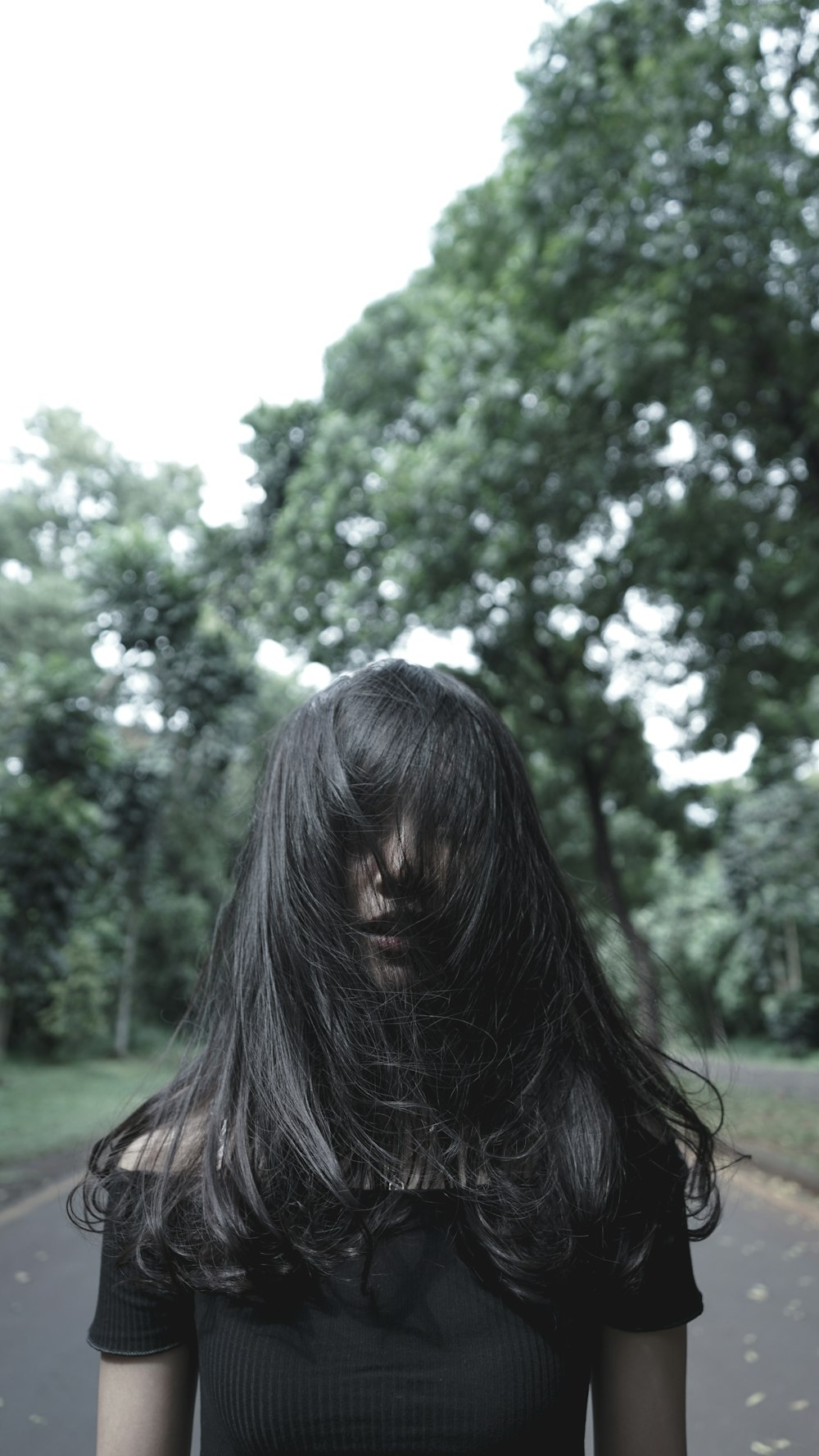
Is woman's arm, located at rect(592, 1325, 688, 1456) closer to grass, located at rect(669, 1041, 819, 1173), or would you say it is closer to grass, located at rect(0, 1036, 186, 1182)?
grass, located at rect(0, 1036, 186, 1182)

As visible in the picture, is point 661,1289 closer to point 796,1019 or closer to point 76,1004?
point 76,1004

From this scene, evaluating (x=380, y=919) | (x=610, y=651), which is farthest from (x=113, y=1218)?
(x=610, y=651)

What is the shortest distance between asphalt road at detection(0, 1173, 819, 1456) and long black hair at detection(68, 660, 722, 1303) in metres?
2.89

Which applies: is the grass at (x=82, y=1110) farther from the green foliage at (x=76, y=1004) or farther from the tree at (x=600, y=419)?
the tree at (x=600, y=419)

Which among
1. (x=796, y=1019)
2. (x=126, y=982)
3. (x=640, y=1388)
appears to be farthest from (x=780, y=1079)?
(x=640, y=1388)

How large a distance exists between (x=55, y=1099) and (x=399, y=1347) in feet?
46.2

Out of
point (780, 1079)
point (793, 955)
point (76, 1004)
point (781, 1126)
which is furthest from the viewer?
point (793, 955)

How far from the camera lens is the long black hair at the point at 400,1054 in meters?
1.26

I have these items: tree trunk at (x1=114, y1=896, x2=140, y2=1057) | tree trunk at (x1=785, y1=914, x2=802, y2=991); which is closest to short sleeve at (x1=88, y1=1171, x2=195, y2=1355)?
tree trunk at (x1=114, y1=896, x2=140, y2=1057)

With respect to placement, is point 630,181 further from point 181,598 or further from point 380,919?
point 380,919

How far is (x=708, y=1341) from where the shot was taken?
492cm

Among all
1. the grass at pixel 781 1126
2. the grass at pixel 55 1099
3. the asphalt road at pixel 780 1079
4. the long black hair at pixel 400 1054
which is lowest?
the asphalt road at pixel 780 1079

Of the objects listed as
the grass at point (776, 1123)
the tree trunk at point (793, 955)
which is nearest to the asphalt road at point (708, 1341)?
the grass at point (776, 1123)

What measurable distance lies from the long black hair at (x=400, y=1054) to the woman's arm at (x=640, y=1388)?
Result: 14 cm
